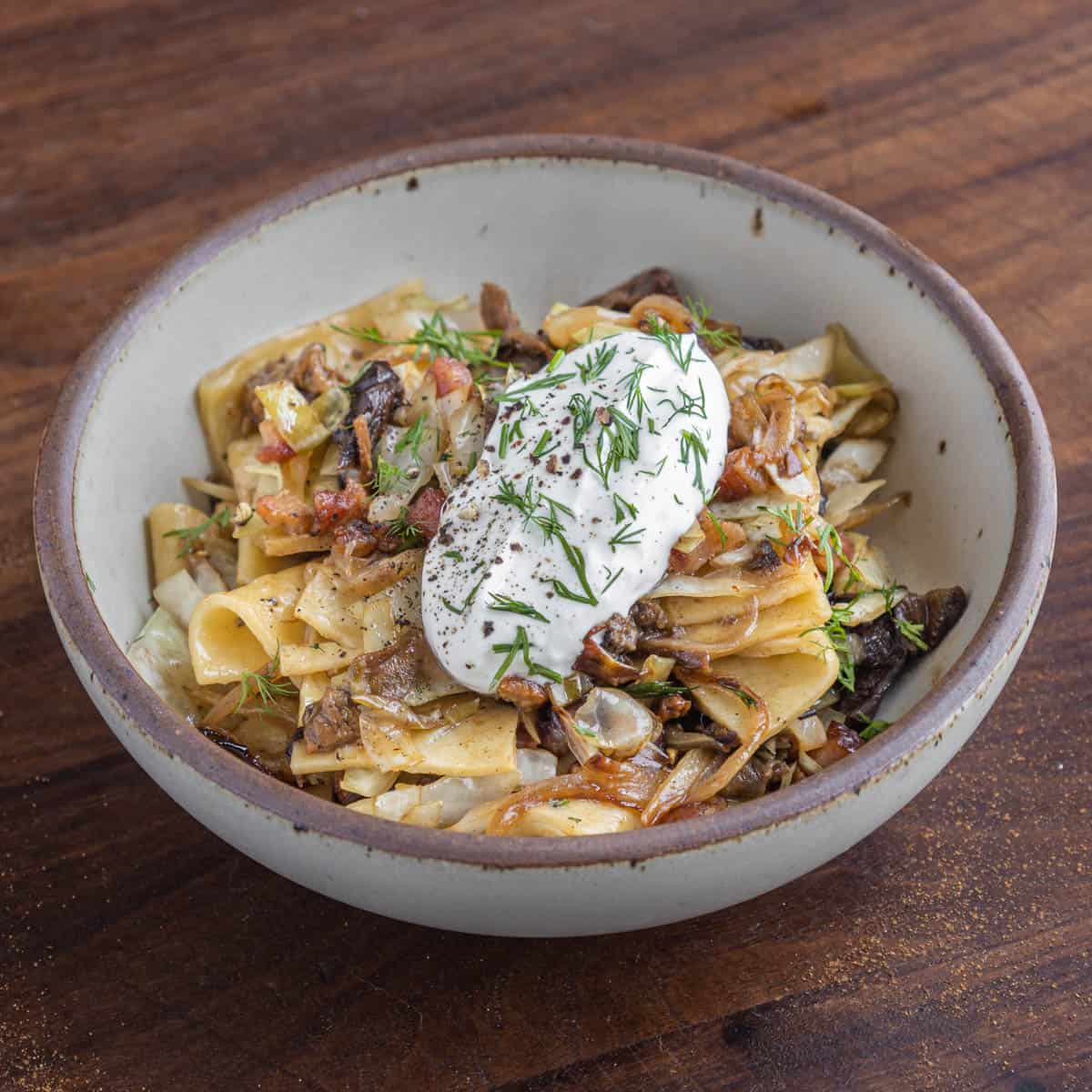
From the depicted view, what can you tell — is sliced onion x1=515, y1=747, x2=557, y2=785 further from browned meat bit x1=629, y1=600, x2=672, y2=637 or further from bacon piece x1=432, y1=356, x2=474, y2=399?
bacon piece x1=432, y1=356, x2=474, y2=399

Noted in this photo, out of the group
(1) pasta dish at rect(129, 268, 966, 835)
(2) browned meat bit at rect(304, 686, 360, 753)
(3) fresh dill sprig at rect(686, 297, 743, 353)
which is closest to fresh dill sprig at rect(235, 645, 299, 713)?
(1) pasta dish at rect(129, 268, 966, 835)

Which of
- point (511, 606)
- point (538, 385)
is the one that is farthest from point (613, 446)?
point (511, 606)

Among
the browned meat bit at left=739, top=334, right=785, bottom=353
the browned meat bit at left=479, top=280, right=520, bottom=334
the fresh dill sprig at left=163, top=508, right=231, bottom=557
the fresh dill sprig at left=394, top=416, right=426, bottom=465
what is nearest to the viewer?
the fresh dill sprig at left=394, top=416, right=426, bottom=465

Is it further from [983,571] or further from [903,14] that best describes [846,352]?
[903,14]

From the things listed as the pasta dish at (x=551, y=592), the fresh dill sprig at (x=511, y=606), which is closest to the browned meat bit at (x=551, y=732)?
the pasta dish at (x=551, y=592)

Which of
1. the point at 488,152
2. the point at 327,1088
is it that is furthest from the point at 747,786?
the point at 488,152

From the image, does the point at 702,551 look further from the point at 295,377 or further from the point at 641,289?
the point at 295,377
